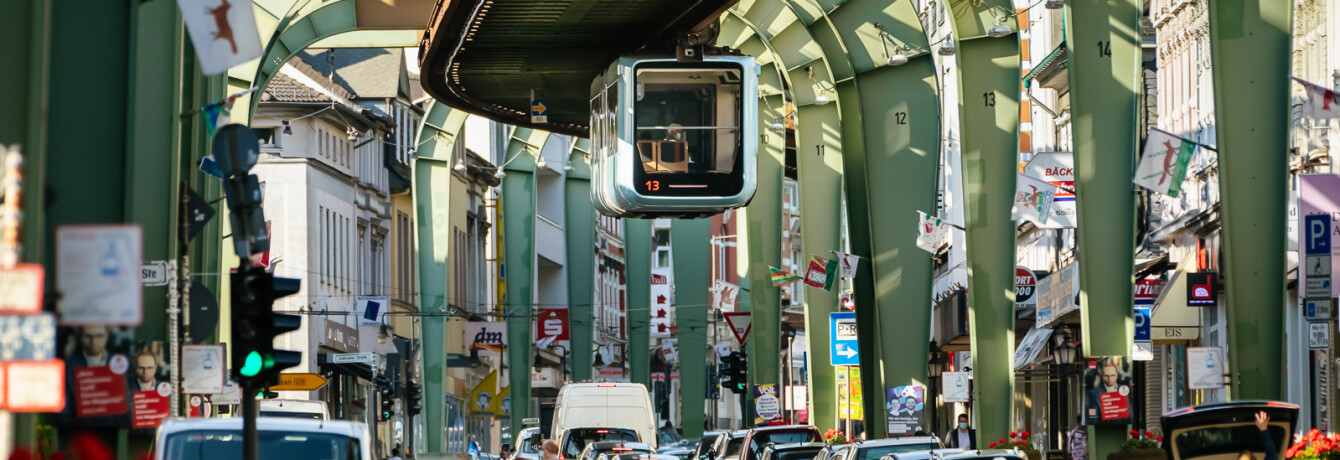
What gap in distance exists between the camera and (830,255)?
44625 mm

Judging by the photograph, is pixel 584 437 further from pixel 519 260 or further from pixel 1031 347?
pixel 519 260

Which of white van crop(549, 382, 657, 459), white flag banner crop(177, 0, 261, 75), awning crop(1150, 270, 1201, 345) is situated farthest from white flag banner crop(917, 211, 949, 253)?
white flag banner crop(177, 0, 261, 75)

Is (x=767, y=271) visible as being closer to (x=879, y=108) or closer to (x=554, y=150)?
(x=879, y=108)

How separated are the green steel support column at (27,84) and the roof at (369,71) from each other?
63336 millimetres

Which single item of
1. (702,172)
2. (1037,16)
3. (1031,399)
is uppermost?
(1037,16)

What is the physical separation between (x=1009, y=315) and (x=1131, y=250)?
16.4 feet

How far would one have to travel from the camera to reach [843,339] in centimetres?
4038

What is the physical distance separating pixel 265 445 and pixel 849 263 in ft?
75.5

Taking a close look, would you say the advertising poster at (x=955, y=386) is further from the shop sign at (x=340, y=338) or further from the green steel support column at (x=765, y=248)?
the shop sign at (x=340, y=338)

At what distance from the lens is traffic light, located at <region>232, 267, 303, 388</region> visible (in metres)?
15.5

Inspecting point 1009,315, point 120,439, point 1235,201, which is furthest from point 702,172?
point 120,439

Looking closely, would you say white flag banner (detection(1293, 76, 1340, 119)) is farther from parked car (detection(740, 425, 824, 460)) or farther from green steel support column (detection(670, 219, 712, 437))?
green steel support column (detection(670, 219, 712, 437))

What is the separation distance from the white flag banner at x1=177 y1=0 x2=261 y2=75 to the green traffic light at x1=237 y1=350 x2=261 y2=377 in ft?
7.56

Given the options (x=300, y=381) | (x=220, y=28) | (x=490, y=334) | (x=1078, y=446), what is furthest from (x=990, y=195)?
(x=490, y=334)
